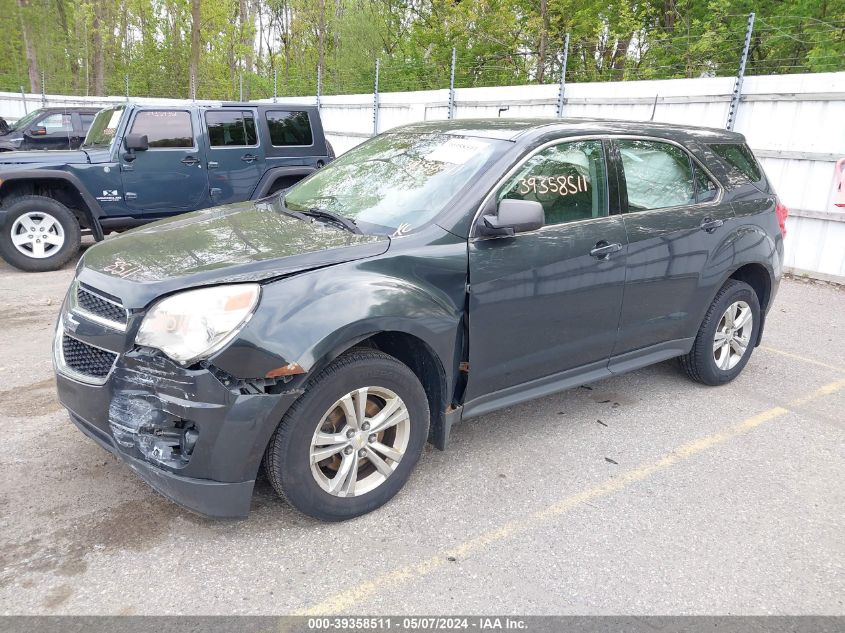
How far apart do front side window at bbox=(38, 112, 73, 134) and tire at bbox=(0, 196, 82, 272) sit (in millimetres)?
7155

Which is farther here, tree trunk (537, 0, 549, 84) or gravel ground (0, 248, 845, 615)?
tree trunk (537, 0, 549, 84)

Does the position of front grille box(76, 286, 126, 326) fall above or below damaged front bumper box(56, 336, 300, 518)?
A: above

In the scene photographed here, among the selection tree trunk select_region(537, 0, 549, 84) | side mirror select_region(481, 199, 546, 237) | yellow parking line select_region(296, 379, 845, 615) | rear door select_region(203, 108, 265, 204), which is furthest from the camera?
tree trunk select_region(537, 0, 549, 84)

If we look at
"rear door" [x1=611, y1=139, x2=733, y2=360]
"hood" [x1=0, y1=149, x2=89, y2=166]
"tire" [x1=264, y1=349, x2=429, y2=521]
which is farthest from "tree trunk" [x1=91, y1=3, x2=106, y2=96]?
"tire" [x1=264, y1=349, x2=429, y2=521]

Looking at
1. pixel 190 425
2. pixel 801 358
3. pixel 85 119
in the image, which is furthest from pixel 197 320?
pixel 85 119

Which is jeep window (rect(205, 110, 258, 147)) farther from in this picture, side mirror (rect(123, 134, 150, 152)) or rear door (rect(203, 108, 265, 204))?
side mirror (rect(123, 134, 150, 152))

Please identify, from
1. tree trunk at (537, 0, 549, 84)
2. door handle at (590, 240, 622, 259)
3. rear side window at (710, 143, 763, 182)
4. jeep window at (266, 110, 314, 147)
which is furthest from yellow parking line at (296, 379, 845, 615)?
tree trunk at (537, 0, 549, 84)

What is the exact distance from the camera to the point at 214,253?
2920 mm

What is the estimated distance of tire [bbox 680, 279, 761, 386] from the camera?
4.50 metres

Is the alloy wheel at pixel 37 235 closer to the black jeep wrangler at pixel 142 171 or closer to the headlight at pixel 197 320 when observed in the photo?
the black jeep wrangler at pixel 142 171

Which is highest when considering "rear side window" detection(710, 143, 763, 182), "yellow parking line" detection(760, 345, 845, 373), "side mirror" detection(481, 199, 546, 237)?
"rear side window" detection(710, 143, 763, 182)

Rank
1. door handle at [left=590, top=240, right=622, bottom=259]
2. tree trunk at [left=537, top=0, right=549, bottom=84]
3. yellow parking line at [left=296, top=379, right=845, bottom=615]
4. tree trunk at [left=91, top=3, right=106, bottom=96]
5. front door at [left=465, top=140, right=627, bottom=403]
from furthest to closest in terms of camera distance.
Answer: tree trunk at [left=91, top=3, right=106, bottom=96] < tree trunk at [left=537, top=0, right=549, bottom=84] < door handle at [left=590, top=240, right=622, bottom=259] < front door at [left=465, top=140, right=627, bottom=403] < yellow parking line at [left=296, top=379, right=845, bottom=615]

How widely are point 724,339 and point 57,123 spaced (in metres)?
14.0

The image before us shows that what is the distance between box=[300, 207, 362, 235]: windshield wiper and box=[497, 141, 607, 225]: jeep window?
0.75 metres
